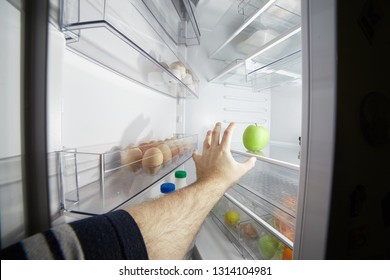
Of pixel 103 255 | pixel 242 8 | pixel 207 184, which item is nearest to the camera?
pixel 103 255

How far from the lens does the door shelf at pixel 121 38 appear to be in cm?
34

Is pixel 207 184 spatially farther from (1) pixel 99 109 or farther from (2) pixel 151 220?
(1) pixel 99 109

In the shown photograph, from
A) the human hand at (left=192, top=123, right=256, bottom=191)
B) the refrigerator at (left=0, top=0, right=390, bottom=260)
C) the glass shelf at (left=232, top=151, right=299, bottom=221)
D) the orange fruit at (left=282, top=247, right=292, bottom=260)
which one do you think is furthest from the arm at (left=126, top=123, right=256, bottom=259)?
the orange fruit at (left=282, top=247, right=292, bottom=260)

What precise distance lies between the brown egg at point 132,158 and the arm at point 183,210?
0.75 ft

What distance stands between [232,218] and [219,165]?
478 millimetres

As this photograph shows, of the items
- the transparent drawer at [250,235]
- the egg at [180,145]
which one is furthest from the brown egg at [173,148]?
the transparent drawer at [250,235]

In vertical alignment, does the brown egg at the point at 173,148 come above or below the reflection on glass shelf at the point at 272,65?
below

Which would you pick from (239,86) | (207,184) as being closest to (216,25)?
(239,86)

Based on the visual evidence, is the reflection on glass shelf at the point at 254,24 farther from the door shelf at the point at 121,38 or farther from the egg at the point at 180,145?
the egg at the point at 180,145

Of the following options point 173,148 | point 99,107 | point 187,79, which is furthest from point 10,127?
point 187,79

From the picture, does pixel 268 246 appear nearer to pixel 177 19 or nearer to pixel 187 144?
pixel 187 144

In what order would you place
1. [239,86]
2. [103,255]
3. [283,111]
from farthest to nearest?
1. [283,111]
2. [239,86]
3. [103,255]

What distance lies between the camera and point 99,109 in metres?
0.51
